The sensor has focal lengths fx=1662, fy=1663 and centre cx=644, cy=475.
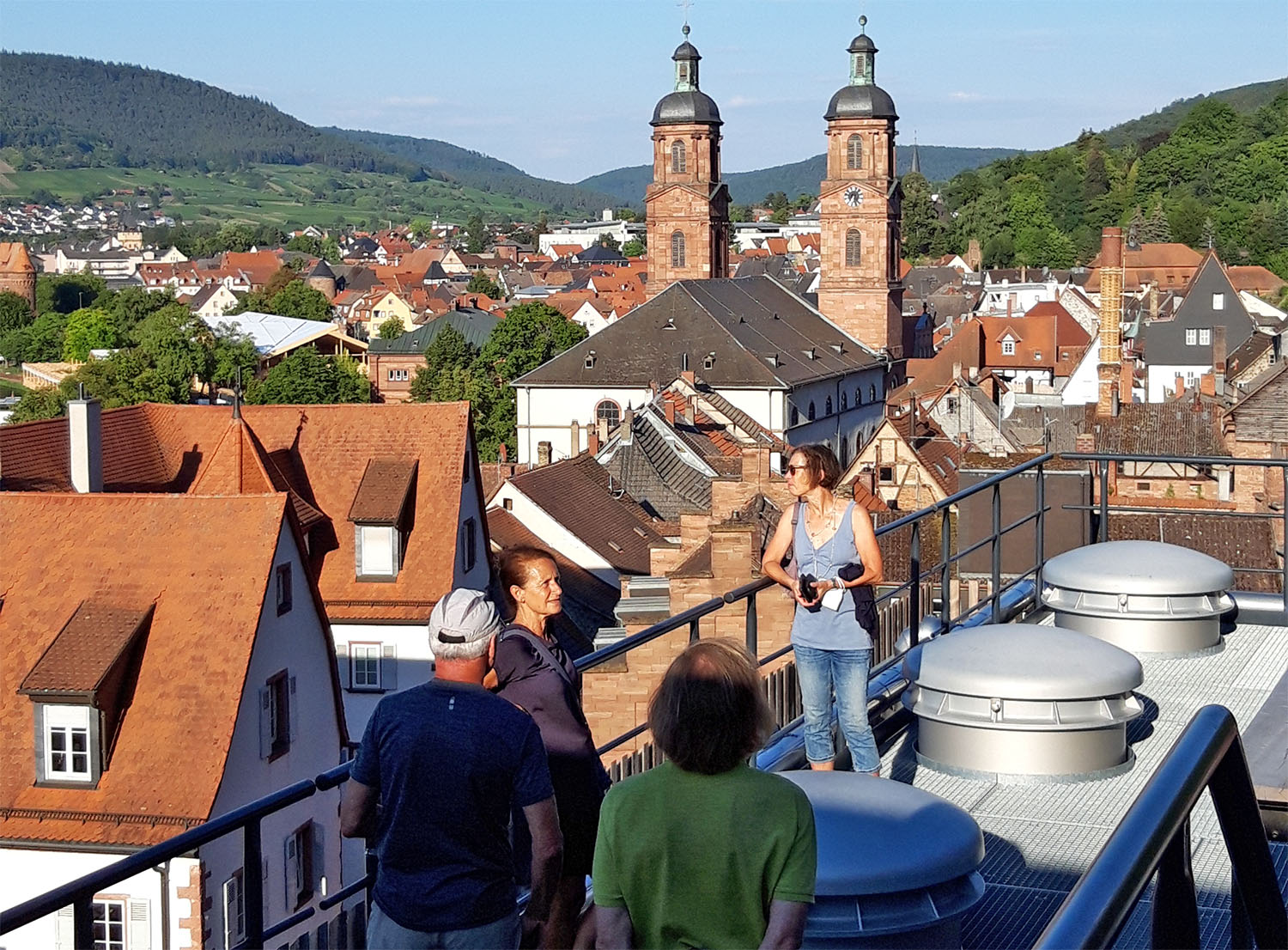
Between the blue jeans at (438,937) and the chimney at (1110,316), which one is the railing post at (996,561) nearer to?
the blue jeans at (438,937)

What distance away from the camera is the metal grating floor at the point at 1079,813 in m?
4.59

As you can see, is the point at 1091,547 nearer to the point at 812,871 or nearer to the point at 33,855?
the point at 812,871

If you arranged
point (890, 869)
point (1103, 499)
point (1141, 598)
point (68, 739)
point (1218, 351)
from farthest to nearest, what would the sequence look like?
point (1218, 351) → point (68, 739) → point (1103, 499) → point (1141, 598) → point (890, 869)

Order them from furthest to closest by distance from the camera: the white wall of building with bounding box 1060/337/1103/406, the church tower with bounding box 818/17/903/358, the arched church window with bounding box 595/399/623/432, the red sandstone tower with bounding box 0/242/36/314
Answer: the red sandstone tower with bounding box 0/242/36/314
the church tower with bounding box 818/17/903/358
the white wall of building with bounding box 1060/337/1103/406
the arched church window with bounding box 595/399/623/432

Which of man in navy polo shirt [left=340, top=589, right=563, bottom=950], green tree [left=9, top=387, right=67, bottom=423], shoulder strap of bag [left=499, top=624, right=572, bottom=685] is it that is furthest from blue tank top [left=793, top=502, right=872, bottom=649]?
green tree [left=9, top=387, right=67, bottom=423]

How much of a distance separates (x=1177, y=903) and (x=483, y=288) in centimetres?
16790

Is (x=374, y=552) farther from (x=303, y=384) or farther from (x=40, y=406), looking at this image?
(x=303, y=384)

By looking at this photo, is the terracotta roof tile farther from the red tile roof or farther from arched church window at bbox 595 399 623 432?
arched church window at bbox 595 399 623 432

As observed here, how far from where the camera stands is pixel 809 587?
19.7ft

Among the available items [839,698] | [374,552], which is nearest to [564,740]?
[839,698]

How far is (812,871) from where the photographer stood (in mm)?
3268

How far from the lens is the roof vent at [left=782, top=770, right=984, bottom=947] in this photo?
13.4 ft

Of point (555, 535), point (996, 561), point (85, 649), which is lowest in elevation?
point (555, 535)

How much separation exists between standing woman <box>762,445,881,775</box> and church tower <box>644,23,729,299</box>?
238 ft
